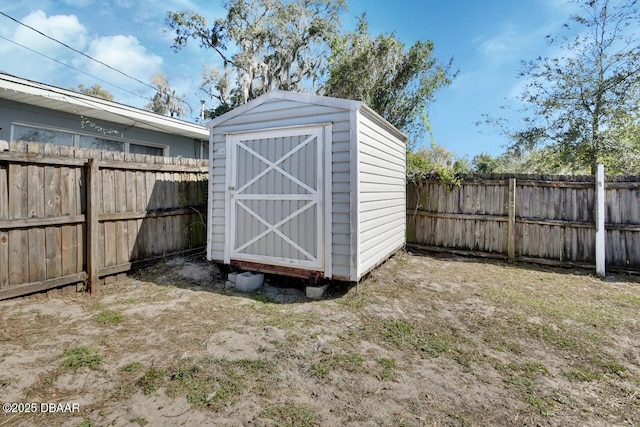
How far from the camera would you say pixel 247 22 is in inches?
650

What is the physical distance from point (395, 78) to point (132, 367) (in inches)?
450

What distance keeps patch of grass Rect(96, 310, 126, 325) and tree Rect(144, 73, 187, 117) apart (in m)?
19.0

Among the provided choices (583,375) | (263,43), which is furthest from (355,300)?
(263,43)

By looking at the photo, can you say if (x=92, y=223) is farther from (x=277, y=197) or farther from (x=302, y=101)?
(x=302, y=101)

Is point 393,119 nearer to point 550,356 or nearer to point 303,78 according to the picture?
point 303,78

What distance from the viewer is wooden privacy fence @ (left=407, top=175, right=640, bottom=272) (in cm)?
512

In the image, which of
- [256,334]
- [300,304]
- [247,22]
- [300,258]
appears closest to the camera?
[256,334]

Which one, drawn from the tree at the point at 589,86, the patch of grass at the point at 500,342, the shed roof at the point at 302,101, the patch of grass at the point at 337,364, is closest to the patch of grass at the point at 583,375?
the patch of grass at the point at 500,342

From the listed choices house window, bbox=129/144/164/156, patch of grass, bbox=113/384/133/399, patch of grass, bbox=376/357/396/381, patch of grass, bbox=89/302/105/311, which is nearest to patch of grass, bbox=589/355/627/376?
patch of grass, bbox=376/357/396/381

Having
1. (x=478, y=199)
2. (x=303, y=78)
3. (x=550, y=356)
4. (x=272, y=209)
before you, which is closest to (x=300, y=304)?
(x=272, y=209)

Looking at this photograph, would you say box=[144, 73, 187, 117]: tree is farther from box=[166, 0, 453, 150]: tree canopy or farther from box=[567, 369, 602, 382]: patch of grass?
box=[567, 369, 602, 382]: patch of grass

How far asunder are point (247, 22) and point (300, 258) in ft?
55.3

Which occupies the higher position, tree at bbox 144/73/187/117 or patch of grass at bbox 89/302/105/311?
tree at bbox 144/73/187/117

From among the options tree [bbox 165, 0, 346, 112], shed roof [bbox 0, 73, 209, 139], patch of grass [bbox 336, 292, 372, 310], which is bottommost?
patch of grass [bbox 336, 292, 372, 310]
